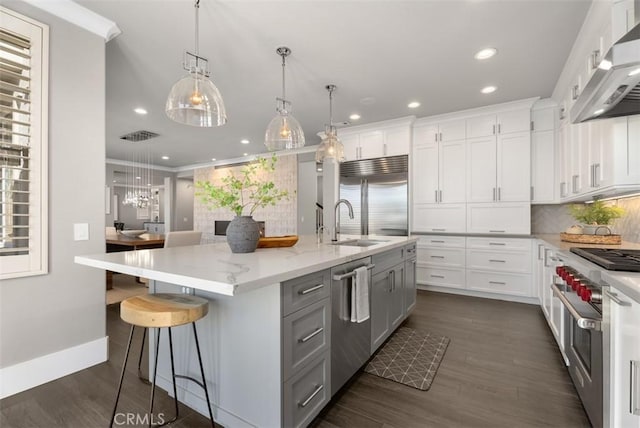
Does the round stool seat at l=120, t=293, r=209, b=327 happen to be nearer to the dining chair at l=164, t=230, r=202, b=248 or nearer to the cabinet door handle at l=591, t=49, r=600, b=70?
the dining chair at l=164, t=230, r=202, b=248

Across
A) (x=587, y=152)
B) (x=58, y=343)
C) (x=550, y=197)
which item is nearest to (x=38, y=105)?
(x=58, y=343)

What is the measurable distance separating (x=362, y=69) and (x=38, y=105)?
2.66 meters

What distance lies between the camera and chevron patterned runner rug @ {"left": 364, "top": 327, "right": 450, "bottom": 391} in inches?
79.4

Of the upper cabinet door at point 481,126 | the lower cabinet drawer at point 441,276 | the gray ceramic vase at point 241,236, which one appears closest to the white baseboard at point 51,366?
the gray ceramic vase at point 241,236

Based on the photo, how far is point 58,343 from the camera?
2.00 metres

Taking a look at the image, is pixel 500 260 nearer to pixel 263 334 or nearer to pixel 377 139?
pixel 377 139

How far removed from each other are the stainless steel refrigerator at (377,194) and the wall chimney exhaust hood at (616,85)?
108 inches

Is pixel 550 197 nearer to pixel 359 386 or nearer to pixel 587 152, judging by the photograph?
pixel 587 152

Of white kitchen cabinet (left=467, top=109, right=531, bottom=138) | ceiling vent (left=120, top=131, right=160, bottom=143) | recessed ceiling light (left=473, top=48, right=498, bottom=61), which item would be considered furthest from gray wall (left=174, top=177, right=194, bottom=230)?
recessed ceiling light (left=473, top=48, right=498, bottom=61)

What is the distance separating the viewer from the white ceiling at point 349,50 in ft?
6.92

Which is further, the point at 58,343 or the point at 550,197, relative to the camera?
the point at 550,197

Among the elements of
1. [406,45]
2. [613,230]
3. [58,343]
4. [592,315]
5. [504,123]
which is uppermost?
[406,45]

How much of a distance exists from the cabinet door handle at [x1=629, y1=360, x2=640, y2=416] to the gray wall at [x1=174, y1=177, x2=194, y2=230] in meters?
9.89

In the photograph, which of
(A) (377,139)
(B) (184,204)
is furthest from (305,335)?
(B) (184,204)
